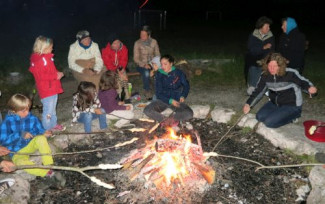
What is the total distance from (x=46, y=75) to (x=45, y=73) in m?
0.04

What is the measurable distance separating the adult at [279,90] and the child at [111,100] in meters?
2.46

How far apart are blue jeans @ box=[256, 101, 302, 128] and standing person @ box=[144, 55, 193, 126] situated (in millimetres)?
1465

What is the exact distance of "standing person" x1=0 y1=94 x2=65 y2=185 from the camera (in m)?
4.78

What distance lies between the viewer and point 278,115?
6246mm

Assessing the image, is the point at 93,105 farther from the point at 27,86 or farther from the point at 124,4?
the point at 124,4

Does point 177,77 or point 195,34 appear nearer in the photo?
point 177,77

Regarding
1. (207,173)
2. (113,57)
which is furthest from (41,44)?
(207,173)

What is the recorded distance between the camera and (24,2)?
2295 centimetres

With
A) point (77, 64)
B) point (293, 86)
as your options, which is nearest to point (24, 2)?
point (77, 64)

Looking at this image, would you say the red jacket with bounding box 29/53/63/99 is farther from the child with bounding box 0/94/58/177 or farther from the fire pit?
the fire pit

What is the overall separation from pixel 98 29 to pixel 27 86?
12.0 m

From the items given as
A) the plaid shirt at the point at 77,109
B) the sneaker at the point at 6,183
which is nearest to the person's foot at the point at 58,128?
the plaid shirt at the point at 77,109

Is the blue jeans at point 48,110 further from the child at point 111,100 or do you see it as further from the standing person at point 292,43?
the standing person at point 292,43

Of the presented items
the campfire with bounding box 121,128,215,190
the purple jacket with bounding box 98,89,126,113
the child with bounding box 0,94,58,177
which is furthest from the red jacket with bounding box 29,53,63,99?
the campfire with bounding box 121,128,215,190
